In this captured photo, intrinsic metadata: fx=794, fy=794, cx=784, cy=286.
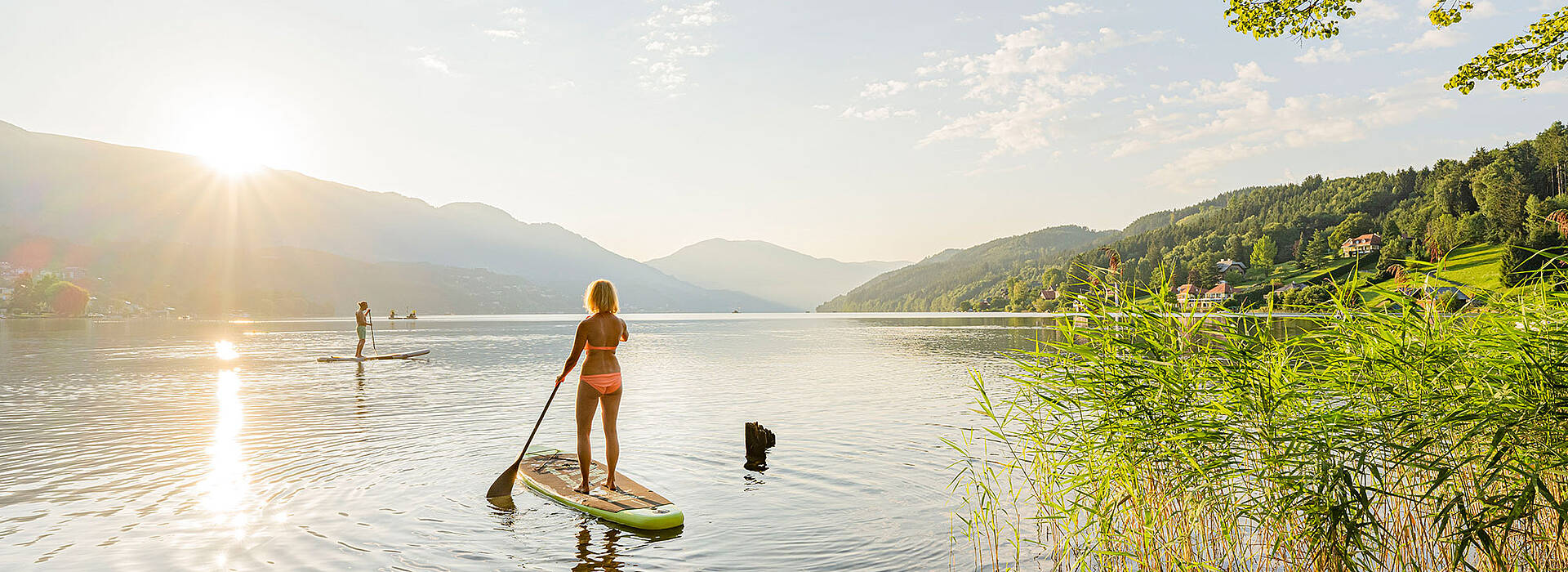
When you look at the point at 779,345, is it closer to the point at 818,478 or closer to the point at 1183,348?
the point at 818,478

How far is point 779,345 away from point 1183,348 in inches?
2602

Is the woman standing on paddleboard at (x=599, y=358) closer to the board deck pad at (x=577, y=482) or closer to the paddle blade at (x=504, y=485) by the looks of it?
the board deck pad at (x=577, y=482)

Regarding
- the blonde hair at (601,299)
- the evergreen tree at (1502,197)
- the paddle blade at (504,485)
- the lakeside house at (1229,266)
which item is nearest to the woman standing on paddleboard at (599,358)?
the blonde hair at (601,299)

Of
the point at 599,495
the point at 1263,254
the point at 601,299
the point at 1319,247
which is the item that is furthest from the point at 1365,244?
the point at 601,299

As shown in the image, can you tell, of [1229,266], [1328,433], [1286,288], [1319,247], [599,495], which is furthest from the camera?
[1229,266]

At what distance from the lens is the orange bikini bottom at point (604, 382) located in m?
11.9

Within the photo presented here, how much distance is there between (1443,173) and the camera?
7062 inches

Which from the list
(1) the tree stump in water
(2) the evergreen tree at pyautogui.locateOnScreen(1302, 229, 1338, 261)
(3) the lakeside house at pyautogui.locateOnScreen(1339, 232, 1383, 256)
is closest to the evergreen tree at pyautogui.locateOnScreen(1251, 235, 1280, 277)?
(2) the evergreen tree at pyautogui.locateOnScreen(1302, 229, 1338, 261)

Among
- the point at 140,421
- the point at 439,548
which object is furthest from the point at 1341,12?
the point at 140,421

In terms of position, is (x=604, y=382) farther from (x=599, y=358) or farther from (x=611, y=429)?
(x=611, y=429)

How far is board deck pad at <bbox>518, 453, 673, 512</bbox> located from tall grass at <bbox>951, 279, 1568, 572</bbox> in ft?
16.9

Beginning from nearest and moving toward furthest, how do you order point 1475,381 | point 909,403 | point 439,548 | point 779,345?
point 1475,381 → point 439,548 → point 909,403 → point 779,345

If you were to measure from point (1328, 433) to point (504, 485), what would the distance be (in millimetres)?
11639

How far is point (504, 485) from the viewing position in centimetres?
1337
